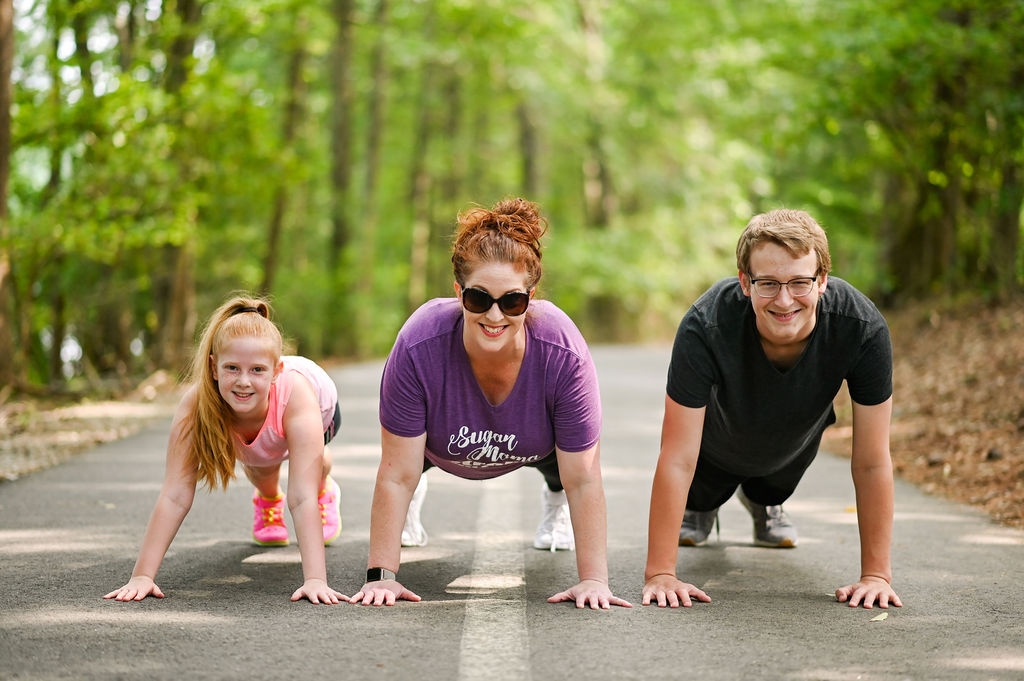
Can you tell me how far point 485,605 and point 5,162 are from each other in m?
7.93

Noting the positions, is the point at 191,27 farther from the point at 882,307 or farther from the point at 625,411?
the point at 882,307

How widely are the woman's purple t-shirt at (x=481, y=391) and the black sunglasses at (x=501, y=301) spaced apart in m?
0.23

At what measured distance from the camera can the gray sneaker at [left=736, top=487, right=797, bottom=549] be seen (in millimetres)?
5250

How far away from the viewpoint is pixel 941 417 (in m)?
8.97

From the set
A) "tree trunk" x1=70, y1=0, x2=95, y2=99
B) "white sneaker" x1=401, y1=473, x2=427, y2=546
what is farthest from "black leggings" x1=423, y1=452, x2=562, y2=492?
"tree trunk" x1=70, y1=0, x2=95, y2=99

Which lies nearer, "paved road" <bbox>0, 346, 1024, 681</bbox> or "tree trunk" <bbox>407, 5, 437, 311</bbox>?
"paved road" <bbox>0, 346, 1024, 681</bbox>

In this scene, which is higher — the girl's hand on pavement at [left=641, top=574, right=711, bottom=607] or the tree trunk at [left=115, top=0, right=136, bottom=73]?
the tree trunk at [left=115, top=0, right=136, bottom=73]

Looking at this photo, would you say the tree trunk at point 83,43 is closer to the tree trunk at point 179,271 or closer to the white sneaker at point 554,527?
the tree trunk at point 179,271

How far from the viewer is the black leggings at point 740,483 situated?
4918mm

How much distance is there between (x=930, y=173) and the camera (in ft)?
44.3

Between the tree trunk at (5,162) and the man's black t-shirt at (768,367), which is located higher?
the tree trunk at (5,162)

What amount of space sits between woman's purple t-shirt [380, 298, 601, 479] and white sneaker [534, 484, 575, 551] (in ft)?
2.96

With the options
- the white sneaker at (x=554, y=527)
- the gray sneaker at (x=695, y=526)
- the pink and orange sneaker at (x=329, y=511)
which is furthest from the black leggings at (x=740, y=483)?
the pink and orange sneaker at (x=329, y=511)

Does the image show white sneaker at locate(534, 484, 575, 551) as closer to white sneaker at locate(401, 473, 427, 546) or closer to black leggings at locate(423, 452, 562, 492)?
black leggings at locate(423, 452, 562, 492)
